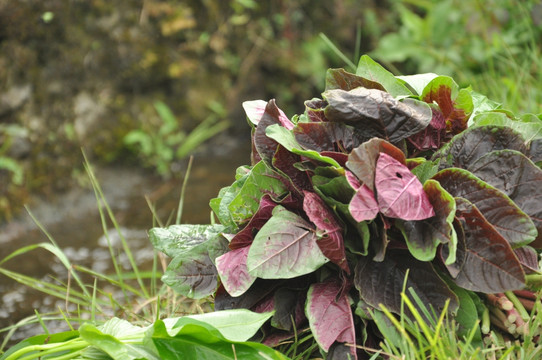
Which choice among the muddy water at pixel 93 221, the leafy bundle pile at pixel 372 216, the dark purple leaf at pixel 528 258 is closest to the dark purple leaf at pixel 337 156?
the leafy bundle pile at pixel 372 216

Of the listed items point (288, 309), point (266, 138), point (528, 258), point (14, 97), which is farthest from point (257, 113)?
point (14, 97)

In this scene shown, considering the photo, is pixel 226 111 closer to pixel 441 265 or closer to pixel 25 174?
pixel 25 174

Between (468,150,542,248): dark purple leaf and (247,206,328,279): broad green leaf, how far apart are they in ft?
1.38

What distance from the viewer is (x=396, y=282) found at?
122 centimetres

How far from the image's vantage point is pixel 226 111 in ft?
15.3

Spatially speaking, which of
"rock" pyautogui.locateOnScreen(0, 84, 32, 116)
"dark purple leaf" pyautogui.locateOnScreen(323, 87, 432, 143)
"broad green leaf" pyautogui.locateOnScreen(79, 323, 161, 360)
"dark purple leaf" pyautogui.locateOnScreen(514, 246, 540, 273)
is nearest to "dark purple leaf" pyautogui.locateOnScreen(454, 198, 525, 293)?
"dark purple leaf" pyautogui.locateOnScreen(514, 246, 540, 273)

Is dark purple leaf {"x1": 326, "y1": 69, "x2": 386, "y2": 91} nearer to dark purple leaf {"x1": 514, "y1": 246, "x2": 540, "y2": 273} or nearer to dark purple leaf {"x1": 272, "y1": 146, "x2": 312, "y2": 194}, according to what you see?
dark purple leaf {"x1": 272, "y1": 146, "x2": 312, "y2": 194}

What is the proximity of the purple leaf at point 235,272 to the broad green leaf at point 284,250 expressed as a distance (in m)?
0.06

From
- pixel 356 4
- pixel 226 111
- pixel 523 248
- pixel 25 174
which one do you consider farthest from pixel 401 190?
pixel 356 4

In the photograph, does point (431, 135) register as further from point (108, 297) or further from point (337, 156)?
point (108, 297)

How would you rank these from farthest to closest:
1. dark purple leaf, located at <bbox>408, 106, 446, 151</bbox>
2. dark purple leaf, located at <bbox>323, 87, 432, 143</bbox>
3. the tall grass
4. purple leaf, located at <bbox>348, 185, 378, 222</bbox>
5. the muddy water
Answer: the muddy water
the tall grass
dark purple leaf, located at <bbox>408, 106, 446, 151</bbox>
dark purple leaf, located at <bbox>323, 87, 432, 143</bbox>
purple leaf, located at <bbox>348, 185, 378, 222</bbox>

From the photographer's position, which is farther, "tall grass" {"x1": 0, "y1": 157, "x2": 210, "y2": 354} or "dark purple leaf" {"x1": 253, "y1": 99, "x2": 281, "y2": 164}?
"tall grass" {"x1": 0, "y1": 157, "x2": 210, "y2": 354}

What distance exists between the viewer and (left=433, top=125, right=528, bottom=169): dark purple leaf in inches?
49.6

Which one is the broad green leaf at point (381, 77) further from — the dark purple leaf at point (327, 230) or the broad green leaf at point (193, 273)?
the broad green leaf at point (193, 273)
